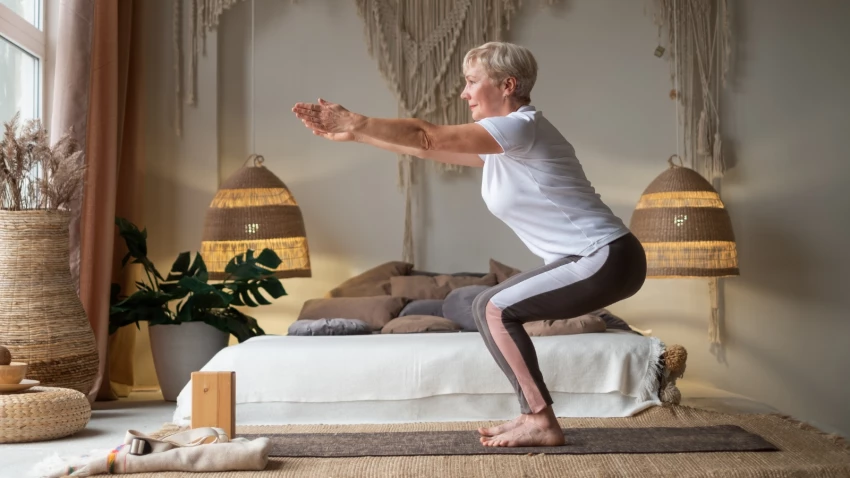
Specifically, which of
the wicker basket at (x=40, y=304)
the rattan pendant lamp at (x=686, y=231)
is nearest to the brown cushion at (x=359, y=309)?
the wicker basket at (x=40, y=304)

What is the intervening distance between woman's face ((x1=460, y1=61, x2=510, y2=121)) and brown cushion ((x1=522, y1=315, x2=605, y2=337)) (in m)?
1.06

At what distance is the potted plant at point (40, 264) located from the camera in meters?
3.52

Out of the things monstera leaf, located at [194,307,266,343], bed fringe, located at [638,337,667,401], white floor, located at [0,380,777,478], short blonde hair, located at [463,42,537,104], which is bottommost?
white floor, located at [0,380,777,478]

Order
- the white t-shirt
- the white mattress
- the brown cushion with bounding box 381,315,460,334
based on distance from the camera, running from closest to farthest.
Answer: the white t-shirt
the white mattress
the brown cushion with bounding box 381,315,460,334

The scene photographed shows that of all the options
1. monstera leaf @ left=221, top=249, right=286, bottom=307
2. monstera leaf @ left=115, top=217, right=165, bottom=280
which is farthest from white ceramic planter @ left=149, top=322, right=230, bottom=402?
monstera leaf @ left=115, top=217, right=165, bottom=280

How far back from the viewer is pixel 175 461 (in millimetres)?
2316

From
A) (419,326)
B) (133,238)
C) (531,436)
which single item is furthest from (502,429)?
(133,238)

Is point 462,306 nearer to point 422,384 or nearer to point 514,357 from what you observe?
point 422,384

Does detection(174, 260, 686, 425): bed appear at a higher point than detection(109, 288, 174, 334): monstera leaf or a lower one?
lower

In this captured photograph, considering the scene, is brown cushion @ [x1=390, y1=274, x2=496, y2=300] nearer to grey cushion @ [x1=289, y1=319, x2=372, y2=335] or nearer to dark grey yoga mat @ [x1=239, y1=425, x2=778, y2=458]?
grey cushion @ [x1=289, y1=319, x2=372, y2=335]

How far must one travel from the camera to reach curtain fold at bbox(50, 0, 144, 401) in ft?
13.4

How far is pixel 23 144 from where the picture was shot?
11.4 feet

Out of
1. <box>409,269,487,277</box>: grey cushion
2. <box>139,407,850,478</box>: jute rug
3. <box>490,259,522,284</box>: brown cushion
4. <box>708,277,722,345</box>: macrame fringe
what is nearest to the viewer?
<box>139,407,850,478</box>: jute rug

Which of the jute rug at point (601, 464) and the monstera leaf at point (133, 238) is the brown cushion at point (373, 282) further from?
the jute rug at point (601, 464)
